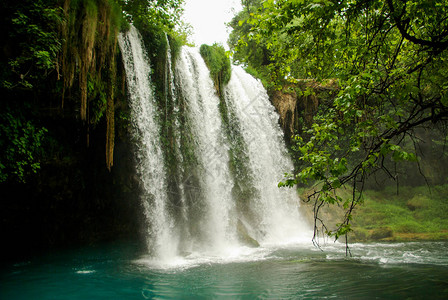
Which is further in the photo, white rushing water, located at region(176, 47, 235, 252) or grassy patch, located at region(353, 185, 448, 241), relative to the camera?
grassy patch, located at region(353, 185, 448, 241)

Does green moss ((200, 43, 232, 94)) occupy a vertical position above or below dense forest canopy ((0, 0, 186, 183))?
above

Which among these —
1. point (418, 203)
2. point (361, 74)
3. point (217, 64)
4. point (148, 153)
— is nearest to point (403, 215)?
point (418, 203)

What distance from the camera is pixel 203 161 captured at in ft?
36.4

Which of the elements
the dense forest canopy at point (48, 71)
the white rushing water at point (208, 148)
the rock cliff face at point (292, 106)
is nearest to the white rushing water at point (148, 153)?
the dense forest canopy at point (48, 71)

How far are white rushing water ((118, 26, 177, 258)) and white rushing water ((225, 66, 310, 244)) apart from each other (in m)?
4.43

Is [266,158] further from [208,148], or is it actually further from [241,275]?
[241,275]

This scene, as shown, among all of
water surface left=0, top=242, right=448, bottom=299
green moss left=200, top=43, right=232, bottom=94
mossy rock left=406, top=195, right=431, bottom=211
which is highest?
green moss left=200, top=43, right=232, bottom=94

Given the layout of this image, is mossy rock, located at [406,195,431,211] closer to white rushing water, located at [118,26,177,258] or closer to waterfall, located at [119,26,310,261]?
waterfall, located at [119,26,310,261]

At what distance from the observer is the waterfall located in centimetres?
947

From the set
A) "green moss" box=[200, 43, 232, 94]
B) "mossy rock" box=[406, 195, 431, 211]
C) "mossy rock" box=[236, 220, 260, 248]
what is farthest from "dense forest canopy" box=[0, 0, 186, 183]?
"mossy rock" box=[406, 195, 431, 211]

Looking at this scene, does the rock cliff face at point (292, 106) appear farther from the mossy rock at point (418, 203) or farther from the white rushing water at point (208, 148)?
the mossy rock at point (418, 203)

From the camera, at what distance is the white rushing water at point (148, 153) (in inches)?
364

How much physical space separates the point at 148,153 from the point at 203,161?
242 centimetres

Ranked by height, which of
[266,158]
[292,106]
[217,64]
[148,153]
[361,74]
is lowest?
[361,74]
